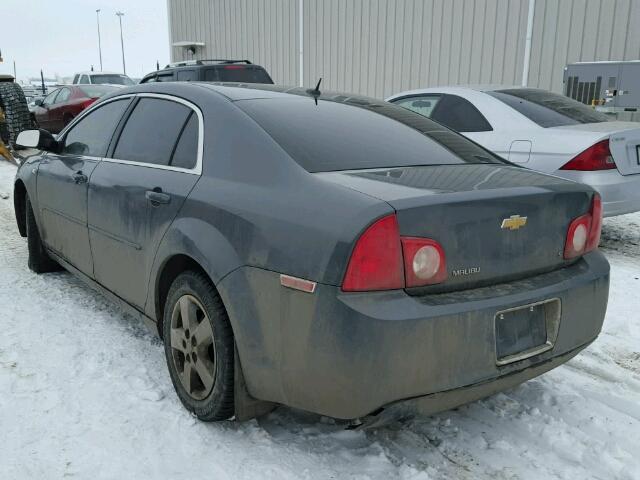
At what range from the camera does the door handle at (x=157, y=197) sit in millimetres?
2697

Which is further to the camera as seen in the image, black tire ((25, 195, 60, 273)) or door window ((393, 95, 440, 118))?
door window ((393, 95, 440, 118))

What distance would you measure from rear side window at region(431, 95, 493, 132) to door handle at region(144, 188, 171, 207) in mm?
3654

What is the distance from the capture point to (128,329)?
11.5 ft

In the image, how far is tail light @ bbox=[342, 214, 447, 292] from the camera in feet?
6.18

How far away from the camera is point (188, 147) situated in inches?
108

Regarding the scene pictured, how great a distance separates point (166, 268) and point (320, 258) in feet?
3.62

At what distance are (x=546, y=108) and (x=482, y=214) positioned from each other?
3993 mm

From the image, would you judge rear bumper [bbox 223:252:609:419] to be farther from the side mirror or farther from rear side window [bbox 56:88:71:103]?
rear side window [bbox 56:88:71:103]

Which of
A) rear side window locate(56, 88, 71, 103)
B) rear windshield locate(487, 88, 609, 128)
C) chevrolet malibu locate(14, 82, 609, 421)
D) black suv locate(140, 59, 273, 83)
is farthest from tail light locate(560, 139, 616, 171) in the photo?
rear side window locate(56, 88, 71, 103)

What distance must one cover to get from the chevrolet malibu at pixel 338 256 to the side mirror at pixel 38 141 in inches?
47.6

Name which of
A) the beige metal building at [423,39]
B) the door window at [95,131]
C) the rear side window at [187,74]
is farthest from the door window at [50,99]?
the door window at [95,131]

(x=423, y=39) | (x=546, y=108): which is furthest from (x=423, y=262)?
(x=423, y=39)

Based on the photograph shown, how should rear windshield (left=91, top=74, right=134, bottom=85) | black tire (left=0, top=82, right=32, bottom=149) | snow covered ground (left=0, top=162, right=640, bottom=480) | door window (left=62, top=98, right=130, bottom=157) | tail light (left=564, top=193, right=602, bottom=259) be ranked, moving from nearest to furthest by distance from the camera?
snow covered ground (left=0, top=162, right=640, bottom=480), tail light (left=564, top=193, right=602, bottom=259), door window (left=62, top=98, right=130, bottom=157), black tire (left=0, top=82, right=32, bottom=149), rear windshield (left=91, top=74, right=134, bottom=85)

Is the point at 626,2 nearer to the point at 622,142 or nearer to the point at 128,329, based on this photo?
the point at 622,142
